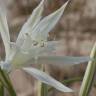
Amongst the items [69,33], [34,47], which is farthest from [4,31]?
[69,33]

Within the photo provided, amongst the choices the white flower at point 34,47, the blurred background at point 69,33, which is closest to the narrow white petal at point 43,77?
the white flower at point 34,47

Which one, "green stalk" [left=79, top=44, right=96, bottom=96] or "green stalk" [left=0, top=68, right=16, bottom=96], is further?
"green stalk" [left=79, top=44, right=96, bottom=96]

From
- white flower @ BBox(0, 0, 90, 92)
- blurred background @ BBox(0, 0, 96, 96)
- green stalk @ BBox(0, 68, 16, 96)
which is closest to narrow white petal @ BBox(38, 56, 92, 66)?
white flower @ BBox(0, 0, 90, 92)

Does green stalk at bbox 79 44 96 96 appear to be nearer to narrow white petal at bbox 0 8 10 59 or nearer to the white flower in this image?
the white flower

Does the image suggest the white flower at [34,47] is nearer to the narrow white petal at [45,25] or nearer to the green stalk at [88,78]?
the narrow white petal at [45,25]

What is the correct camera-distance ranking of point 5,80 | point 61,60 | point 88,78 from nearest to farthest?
point 5,80, point 61,60, point 88,78

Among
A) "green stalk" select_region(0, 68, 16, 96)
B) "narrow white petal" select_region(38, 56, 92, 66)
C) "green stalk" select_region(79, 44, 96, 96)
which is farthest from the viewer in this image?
"green stalk" select_region(79, 44, 96, 96)

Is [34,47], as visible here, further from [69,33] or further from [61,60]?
[69,33]
